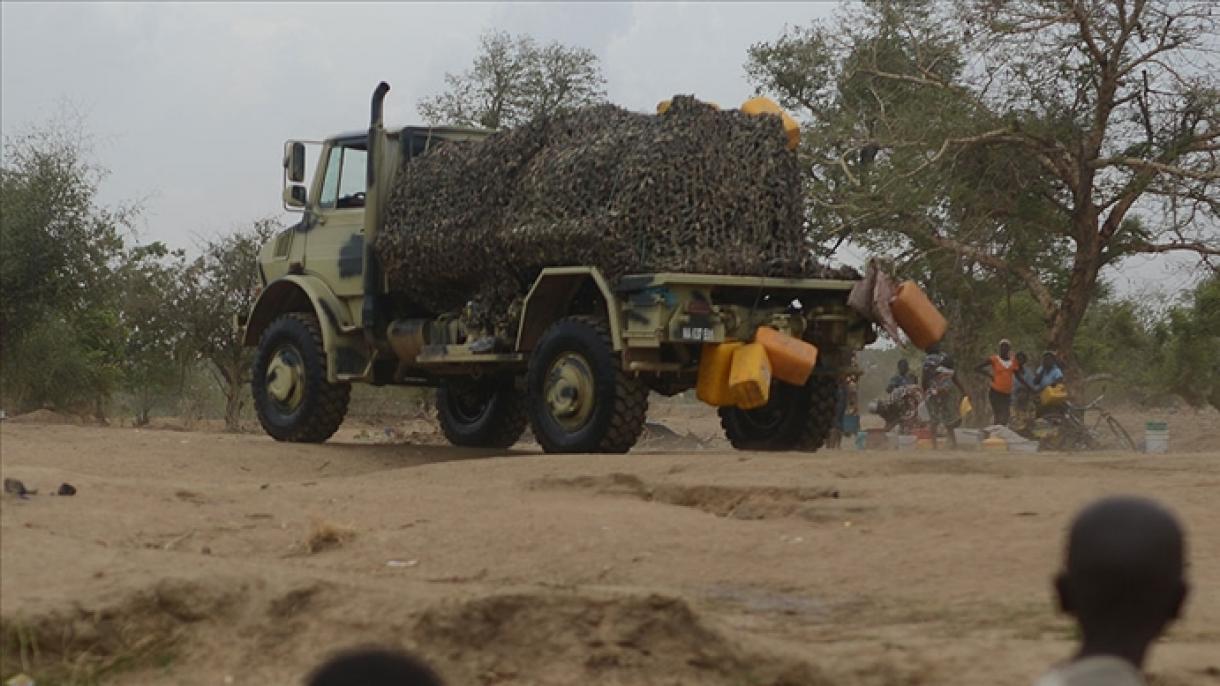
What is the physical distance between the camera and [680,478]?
9.28 meters

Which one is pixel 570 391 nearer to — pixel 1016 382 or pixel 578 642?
pixel 578 642

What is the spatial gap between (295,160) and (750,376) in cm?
493

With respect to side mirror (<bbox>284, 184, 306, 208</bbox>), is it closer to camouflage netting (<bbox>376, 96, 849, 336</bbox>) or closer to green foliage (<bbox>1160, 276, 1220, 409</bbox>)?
camouflage netting (<bbox>376, 96, 849, 336</bbox>)

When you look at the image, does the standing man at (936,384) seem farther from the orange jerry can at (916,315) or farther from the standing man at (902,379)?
the orange jerry can at (916,315)

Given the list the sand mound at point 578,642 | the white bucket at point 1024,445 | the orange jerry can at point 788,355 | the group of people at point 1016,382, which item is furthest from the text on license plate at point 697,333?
the group of people at point 1016,382

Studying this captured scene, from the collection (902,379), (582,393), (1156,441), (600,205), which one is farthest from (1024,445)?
(600,205)

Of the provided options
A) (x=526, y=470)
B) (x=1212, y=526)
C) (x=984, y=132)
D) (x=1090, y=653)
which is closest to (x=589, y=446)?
(x=526, y=470)

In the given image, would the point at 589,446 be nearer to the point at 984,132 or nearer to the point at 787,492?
the point at 787,492

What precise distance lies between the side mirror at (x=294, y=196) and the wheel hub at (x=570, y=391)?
11.0 ft

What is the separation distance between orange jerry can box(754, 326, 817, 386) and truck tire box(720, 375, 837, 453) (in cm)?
105

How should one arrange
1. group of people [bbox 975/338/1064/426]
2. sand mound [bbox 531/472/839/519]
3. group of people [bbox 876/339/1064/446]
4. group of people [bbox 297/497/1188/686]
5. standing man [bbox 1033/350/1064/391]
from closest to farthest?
group of people [bbox 297/497/1188/686]
sand mound [bbox 531/472/839/519]
standing man [bbox 1033/350/1064/391]
group of people [bbox 975/338/1064/426]
group of people [bbox 876/339/1064/446]

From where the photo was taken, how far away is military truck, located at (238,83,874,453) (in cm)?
1139

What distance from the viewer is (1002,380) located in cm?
1895

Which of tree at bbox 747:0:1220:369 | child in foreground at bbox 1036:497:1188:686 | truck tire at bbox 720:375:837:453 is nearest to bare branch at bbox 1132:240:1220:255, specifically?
tree at bbox 747:0:1220:369
